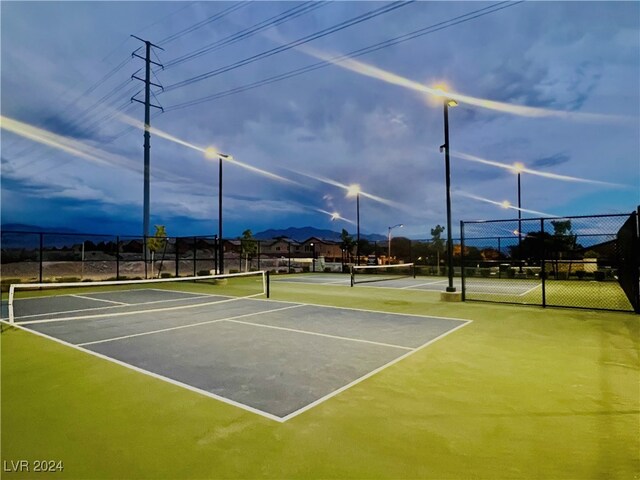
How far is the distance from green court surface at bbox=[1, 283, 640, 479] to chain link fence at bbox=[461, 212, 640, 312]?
6.03m

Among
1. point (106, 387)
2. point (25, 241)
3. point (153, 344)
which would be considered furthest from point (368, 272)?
point (106, 387)

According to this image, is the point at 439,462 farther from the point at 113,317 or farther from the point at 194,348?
the point at 113,317

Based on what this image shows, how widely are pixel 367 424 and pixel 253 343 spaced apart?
11.8 ft

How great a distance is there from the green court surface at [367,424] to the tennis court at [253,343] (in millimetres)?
304

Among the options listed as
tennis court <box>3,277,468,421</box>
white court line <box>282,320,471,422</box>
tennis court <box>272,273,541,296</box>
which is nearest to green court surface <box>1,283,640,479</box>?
white court line <box>282,320,471,422</box>

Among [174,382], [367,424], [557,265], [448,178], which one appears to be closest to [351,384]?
[367,424]

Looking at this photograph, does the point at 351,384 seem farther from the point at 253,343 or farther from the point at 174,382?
the point at 253,343

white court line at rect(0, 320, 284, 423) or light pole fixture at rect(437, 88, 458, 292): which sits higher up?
light pole fixture at rect(437, 88, 458, 292)

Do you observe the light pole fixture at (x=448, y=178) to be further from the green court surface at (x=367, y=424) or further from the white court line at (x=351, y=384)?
the green court surface at (x=367, y=424)

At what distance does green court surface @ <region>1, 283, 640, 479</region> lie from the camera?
292cm

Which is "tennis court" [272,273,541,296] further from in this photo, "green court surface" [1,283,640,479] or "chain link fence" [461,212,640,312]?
"green court surface" [1,283,640,479]

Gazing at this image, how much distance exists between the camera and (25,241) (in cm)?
1897

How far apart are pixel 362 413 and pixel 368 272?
26.8 m

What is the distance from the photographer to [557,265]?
2075cm
